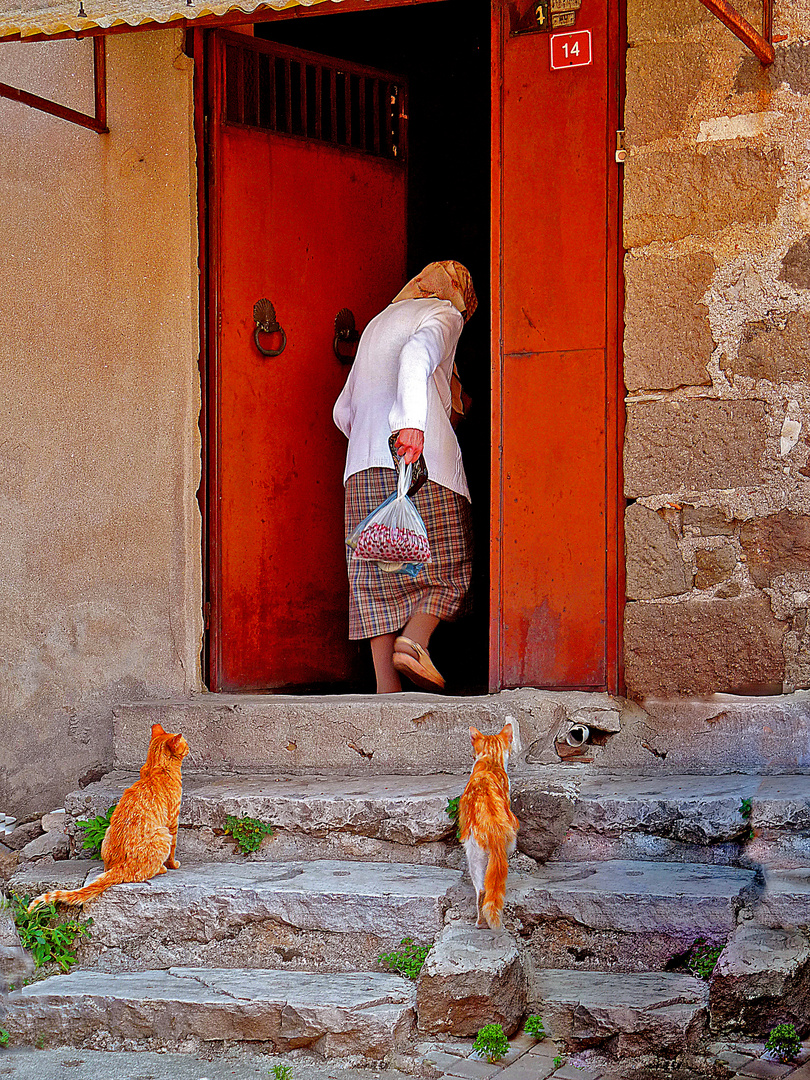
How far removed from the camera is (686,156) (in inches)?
164

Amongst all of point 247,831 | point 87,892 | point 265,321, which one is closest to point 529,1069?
point 247,831

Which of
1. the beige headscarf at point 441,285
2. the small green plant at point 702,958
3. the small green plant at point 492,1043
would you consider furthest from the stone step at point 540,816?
the beige headscarf at point 441,285

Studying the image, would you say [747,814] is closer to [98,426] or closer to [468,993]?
[468,993]

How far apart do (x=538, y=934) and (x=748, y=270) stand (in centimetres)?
237

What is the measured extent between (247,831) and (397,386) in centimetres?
180

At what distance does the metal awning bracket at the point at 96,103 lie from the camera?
4.57 meters

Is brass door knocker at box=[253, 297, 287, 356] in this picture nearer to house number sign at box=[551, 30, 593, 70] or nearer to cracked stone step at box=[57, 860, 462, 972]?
house number sign at box=[551, 30, 593, 70]

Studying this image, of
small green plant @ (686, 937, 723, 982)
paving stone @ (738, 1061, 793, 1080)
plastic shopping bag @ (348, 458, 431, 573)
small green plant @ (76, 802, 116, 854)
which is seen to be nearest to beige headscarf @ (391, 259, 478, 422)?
plastic shopping bag @ (348, 458, 431, 573)

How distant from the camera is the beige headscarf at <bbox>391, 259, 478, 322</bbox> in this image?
495 centimetres

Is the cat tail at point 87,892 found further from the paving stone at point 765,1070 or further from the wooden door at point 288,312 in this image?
the paving stone at point 765,1070

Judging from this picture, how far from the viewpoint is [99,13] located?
152 inches

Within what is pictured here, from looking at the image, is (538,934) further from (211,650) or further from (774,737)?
(211,650)

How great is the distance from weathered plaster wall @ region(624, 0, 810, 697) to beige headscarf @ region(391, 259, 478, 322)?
93 centimetres

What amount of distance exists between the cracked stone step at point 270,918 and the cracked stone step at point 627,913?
277 millimetres
